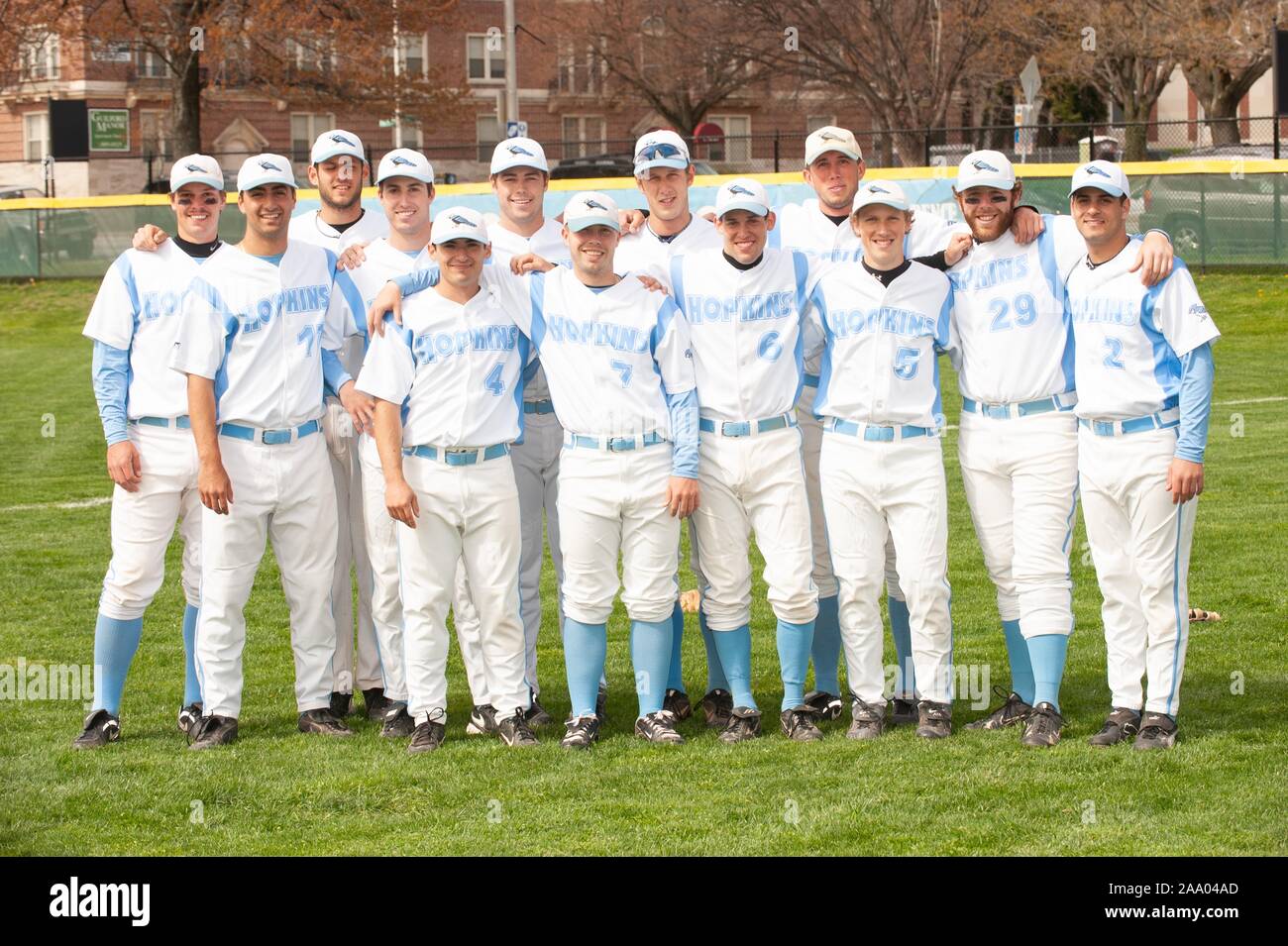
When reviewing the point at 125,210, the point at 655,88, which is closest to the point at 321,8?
the point at 125,210

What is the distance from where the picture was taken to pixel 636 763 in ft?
20.9

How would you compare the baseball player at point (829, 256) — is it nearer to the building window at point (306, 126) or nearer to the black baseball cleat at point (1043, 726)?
the black baseball cleat at point (1043, 726)

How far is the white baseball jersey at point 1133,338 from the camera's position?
6258 mm

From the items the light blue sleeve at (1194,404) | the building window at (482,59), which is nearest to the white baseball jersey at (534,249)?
the light blue sleeve at (1194,404)

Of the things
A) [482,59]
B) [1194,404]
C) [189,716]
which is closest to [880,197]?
[1194,404]

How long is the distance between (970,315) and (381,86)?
3010 cm

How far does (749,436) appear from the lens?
6613mm

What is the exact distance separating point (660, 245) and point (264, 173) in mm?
1639

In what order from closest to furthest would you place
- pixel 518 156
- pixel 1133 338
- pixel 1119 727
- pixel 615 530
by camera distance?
pixel 1133 338
pixel 1119 727
pixel 615 530
pixel 518 156

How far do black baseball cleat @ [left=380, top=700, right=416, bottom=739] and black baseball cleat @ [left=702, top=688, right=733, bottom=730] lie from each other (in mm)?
1218

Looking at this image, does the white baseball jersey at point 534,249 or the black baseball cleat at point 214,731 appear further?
the white baseball jersey at point 534,249

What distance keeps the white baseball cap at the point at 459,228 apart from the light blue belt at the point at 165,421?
123 centimetres

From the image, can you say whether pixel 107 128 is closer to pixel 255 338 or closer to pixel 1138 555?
pixel 255 338
